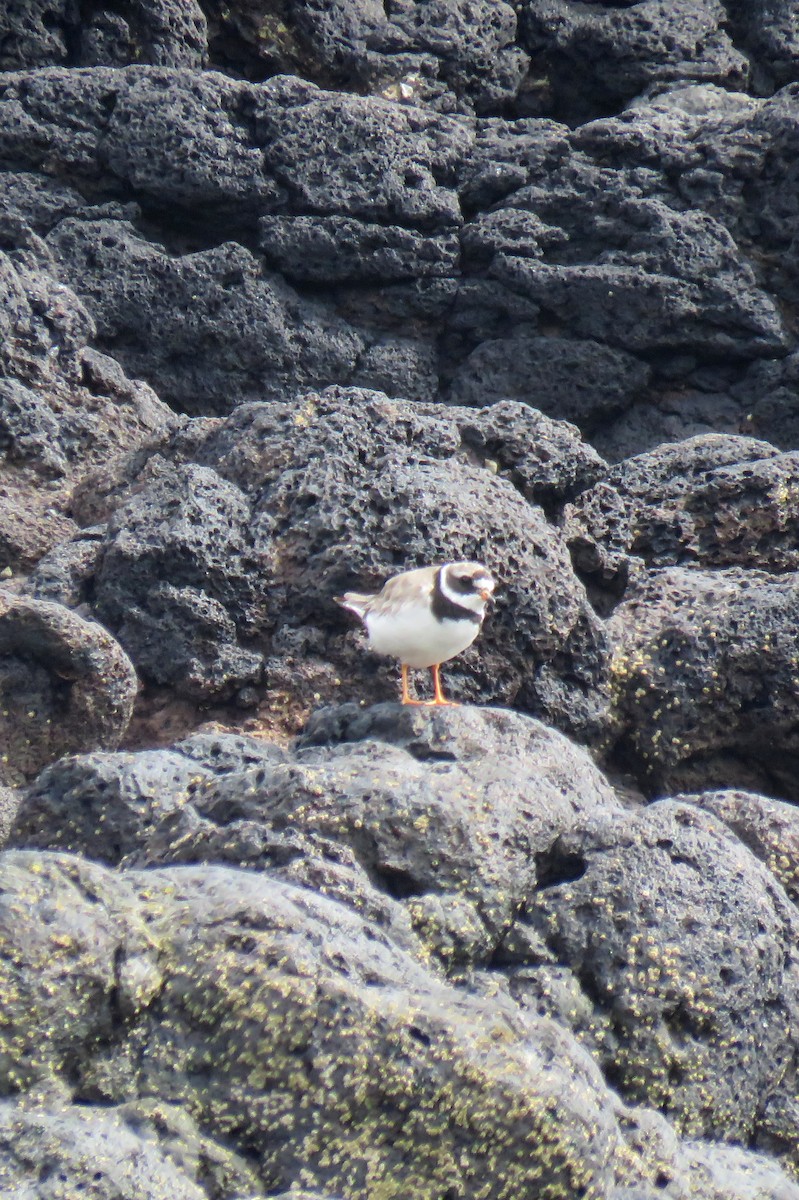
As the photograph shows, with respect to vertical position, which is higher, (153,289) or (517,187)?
(517,187)

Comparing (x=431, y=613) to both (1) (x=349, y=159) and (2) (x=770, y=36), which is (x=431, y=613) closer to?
(1) (x=349, y=159)

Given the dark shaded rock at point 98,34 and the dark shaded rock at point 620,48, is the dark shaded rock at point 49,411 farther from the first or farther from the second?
the dark shaded rock at point 620,48

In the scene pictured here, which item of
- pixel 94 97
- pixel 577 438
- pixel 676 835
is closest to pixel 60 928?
pixel 676 835

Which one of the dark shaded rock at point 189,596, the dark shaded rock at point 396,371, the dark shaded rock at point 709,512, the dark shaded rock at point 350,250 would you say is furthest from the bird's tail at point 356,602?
the dark shaded rock at point 350,250

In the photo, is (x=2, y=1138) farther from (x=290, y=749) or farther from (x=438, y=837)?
(x=290, y=749)

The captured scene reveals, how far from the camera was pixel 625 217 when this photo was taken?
12.5 meters

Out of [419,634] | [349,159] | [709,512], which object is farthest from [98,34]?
[419,634]

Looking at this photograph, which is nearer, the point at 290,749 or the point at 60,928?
the point at 60,928

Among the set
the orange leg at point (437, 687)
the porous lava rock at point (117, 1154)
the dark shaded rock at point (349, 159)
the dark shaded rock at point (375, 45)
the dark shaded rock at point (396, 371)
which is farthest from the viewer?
the dark shaded rock at point (375, 45)

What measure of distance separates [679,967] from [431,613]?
72.5 inches

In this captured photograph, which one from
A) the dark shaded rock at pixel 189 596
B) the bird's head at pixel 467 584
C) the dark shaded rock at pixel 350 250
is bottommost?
the dark shaded rock at pixel 189 596

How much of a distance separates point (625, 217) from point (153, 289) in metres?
4.05

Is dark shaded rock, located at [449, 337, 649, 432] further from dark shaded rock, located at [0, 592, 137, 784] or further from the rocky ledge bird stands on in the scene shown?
the rocky ledge bird stands on

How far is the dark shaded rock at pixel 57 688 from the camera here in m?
7.30
